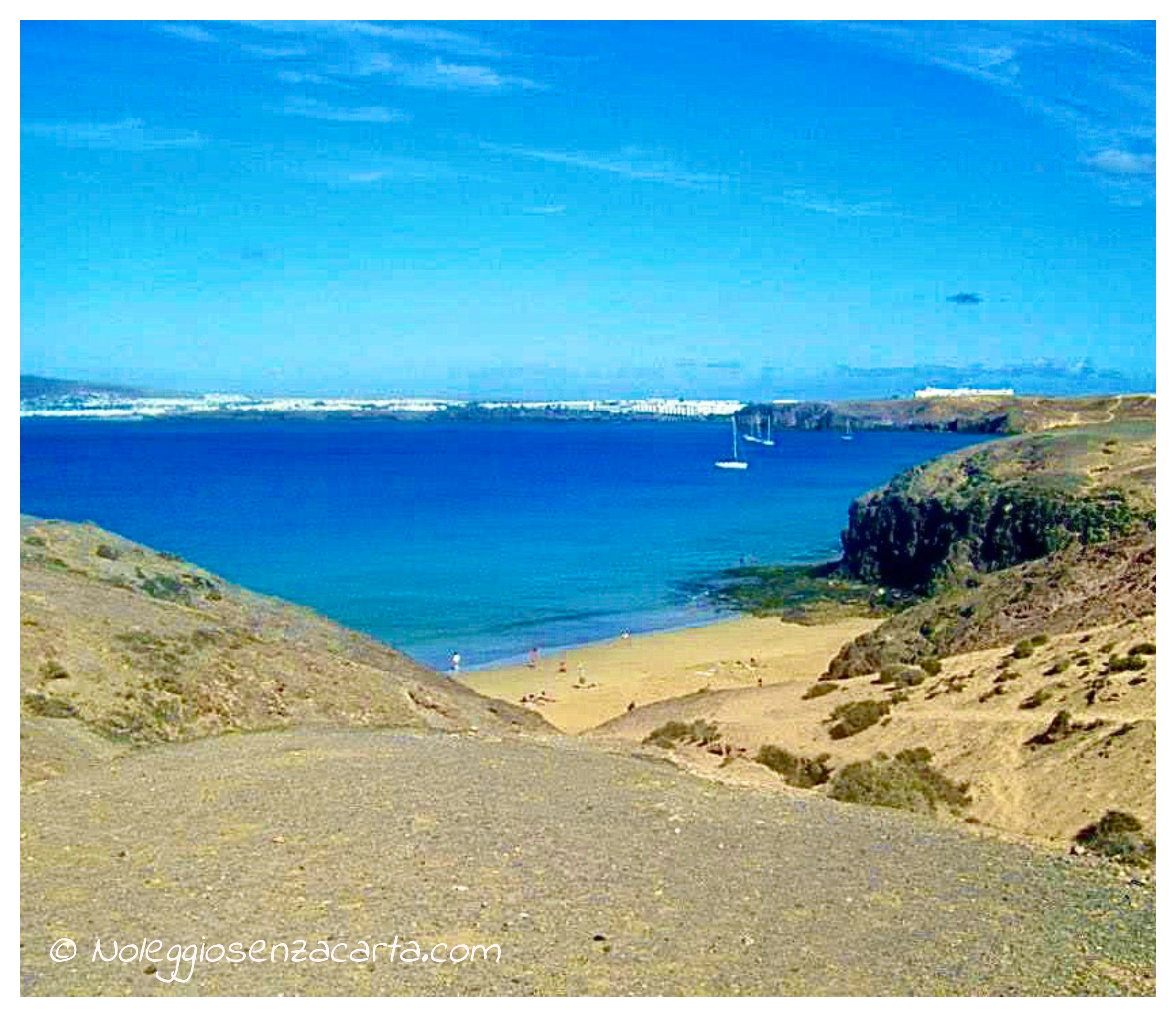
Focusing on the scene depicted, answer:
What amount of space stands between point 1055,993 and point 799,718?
1487cm

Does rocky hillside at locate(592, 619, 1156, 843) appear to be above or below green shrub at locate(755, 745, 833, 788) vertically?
above

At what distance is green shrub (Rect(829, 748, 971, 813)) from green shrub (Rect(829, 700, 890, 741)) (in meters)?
2.73

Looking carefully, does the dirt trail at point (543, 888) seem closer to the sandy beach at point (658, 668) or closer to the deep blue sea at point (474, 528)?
the sandy beach at point (658, 668)

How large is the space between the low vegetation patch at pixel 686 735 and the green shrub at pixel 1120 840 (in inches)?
303

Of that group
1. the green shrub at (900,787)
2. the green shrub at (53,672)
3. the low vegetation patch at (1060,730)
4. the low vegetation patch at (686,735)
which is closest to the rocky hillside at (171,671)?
the green shrub at (53,672)

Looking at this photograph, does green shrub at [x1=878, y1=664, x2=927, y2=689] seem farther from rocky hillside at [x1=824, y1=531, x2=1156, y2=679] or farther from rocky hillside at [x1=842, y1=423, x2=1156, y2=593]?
rocky hillside at [x1=842, y1=423, x2=1156, y2=593]

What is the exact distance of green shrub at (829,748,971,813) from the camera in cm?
1526

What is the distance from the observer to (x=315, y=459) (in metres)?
163

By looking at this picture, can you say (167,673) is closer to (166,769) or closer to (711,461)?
(166,769)

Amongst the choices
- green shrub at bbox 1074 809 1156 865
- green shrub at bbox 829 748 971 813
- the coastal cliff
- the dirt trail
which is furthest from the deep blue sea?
the dirt trail

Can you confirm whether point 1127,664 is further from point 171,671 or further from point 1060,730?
point 171,671

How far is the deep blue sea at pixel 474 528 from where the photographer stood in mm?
47156

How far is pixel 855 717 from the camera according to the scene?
67.7ft

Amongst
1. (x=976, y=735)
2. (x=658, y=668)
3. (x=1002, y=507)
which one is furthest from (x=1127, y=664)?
(x=1002, y=507)
